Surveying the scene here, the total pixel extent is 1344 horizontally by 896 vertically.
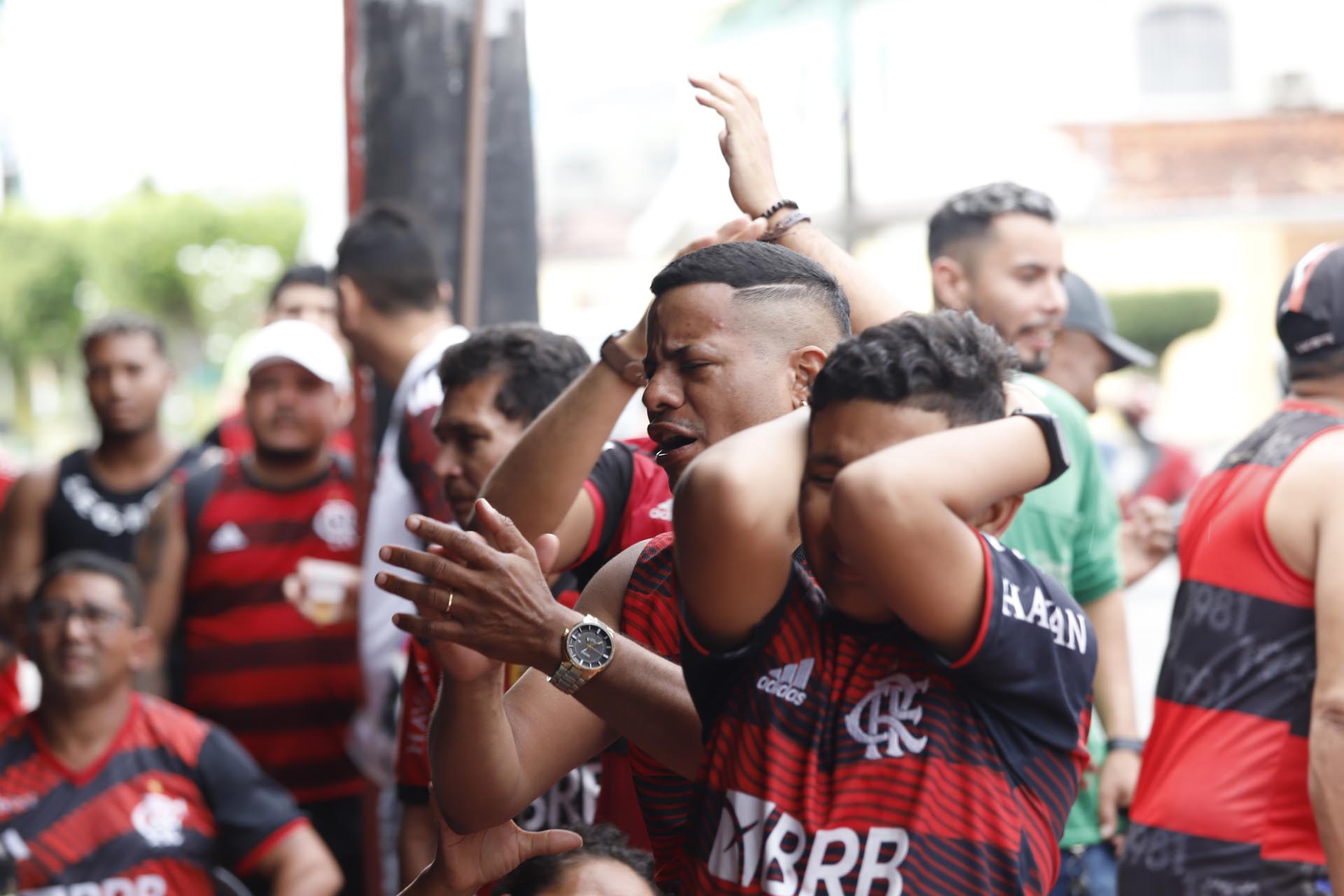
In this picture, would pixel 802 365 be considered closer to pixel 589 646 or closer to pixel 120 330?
pixel 589 646

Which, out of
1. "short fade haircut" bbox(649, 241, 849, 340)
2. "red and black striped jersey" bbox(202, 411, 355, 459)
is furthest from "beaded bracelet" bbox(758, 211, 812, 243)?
"red and black striped jersey" bbox(202, 411, 355, 459)

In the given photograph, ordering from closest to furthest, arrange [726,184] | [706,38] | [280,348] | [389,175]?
[726,184], [389,175], [280,348], [706,38]

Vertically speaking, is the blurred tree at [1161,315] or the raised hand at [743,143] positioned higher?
the raised hand at [743,143]

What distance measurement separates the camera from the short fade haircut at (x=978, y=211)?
13.1ft

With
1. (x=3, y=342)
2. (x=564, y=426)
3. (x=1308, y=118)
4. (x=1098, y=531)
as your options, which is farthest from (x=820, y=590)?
(x=3, y=342)

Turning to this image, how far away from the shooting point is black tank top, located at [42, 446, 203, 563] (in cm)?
586

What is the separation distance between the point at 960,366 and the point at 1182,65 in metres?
30.7

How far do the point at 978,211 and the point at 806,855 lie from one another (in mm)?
2461

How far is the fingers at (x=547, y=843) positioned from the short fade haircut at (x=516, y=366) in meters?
1.13

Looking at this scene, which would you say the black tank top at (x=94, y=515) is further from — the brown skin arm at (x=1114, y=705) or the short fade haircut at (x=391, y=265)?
the brown skin arm at (x=1114, y=705)

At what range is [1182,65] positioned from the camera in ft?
99.6

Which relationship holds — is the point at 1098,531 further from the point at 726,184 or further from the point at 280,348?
the point at 280,348

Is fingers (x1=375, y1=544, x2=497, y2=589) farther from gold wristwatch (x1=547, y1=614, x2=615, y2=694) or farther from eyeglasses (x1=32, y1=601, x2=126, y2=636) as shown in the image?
eyeglasses (x1=32, y1=601, x2=126, y2=636)

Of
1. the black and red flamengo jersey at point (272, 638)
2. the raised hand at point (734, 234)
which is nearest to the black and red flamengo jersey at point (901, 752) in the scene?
the raised hand at point (734, 234)
